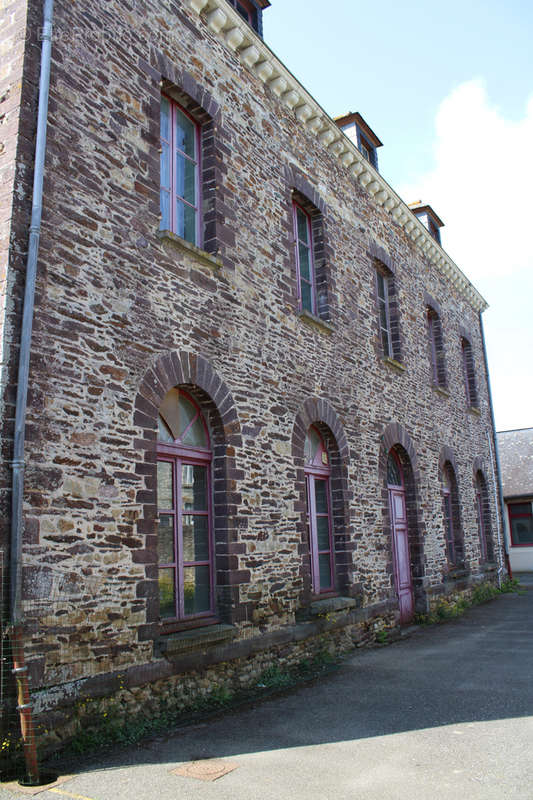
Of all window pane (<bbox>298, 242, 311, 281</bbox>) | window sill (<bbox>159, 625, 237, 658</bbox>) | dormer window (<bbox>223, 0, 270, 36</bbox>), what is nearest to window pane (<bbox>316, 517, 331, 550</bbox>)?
window sill (<bbox>159, 625, 237, 658</bbox>)

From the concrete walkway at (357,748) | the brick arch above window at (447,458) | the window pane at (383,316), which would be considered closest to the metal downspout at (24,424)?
the concrete walkway at (357,748)

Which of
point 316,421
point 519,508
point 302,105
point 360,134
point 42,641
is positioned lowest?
point 42,641

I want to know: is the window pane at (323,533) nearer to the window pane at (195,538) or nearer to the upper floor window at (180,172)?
the window pane at (195,538)

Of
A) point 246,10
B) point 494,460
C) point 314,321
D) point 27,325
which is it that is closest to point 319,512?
point 314,321

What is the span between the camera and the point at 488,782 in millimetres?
4164

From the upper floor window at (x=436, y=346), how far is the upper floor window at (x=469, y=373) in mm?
2455

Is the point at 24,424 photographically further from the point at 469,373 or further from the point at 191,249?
the point at 469,373

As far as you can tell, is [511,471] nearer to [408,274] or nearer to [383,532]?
[408,274]

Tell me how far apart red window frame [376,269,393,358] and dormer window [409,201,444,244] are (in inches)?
195

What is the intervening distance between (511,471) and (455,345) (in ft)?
41.1

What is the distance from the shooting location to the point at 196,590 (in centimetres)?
655

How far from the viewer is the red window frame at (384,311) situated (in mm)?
12352

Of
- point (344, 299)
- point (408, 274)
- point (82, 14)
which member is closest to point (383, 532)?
point (344, 299)

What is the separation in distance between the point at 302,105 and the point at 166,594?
7386 millimetres
